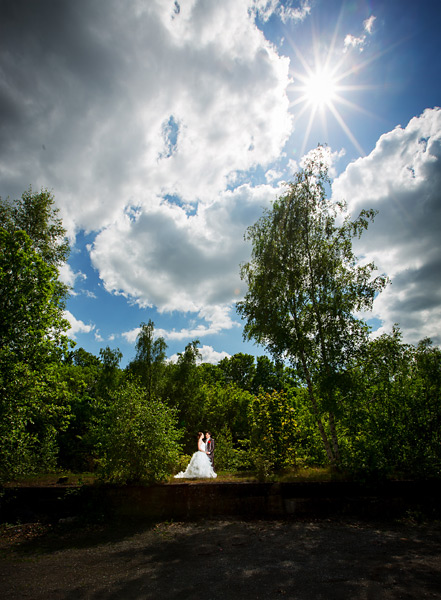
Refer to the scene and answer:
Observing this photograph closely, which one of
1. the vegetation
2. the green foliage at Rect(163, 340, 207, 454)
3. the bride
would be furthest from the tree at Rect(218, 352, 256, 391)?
the bride

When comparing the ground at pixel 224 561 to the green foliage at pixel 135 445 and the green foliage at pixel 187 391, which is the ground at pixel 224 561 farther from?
the green foliage at pixel 187 391

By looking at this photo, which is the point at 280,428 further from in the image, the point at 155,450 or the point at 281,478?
the point at 155,450

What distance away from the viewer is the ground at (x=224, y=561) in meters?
3.79

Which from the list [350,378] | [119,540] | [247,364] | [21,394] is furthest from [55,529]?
[247,364]

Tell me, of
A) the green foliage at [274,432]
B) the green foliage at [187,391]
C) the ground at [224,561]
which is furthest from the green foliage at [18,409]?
the green foliage at [187,391]

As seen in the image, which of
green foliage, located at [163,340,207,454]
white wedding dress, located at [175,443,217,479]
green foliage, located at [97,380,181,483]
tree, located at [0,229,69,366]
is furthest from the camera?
green foliage, located at [163,340,207,454]

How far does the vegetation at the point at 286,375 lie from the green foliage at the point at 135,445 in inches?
Answer: 1.1

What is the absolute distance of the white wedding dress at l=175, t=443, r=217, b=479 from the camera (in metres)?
10.3

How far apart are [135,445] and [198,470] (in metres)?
3.55

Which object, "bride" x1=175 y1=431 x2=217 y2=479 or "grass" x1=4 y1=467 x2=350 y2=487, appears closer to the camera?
"grass" x1=4 y1=467 x2=350 y2=487

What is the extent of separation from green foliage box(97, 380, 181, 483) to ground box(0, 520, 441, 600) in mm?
1176

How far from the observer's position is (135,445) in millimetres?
8102

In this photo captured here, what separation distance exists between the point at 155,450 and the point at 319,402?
5.80m

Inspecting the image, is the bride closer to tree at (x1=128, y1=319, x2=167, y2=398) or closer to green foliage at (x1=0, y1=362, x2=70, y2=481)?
green foliage at (x1=0, y1=362, x2=70, y2=481)
